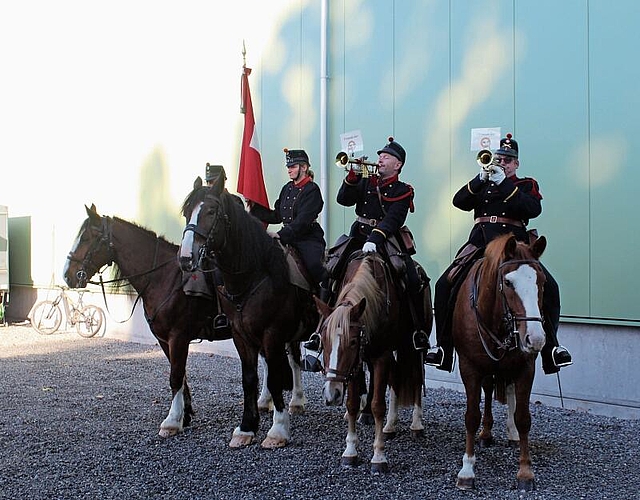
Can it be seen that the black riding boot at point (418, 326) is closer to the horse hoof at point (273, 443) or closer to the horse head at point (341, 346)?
the horse head at point (341, 346)

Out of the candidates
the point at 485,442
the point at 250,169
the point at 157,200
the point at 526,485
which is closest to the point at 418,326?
the point at 485,442

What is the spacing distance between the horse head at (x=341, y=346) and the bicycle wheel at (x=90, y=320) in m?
10.8

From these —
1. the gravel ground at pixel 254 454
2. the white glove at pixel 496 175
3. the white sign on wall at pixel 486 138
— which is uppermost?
the white sign on wall at pixel 486 138

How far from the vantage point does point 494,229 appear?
576cm

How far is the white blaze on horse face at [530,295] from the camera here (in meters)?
4.51

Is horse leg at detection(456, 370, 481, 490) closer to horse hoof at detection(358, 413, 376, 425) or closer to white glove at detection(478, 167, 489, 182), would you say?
white glove at detection(478, 167, 489, 182)

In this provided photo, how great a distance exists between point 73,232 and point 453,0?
10168mm

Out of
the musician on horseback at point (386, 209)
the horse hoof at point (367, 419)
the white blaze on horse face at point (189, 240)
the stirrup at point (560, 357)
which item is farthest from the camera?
the horse hoof at point (367, 419)

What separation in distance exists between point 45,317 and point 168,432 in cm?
1020

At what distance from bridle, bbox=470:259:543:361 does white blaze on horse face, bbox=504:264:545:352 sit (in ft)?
0.13

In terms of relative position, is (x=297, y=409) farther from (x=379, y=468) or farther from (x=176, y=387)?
(x=379, y=468)

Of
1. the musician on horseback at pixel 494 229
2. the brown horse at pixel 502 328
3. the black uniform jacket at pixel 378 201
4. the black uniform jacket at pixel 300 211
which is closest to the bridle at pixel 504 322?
the brown horse at pixel 502 328

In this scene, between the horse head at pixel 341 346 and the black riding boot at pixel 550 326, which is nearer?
the horse head at pixel 341 346

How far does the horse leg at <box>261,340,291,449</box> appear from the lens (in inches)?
243
